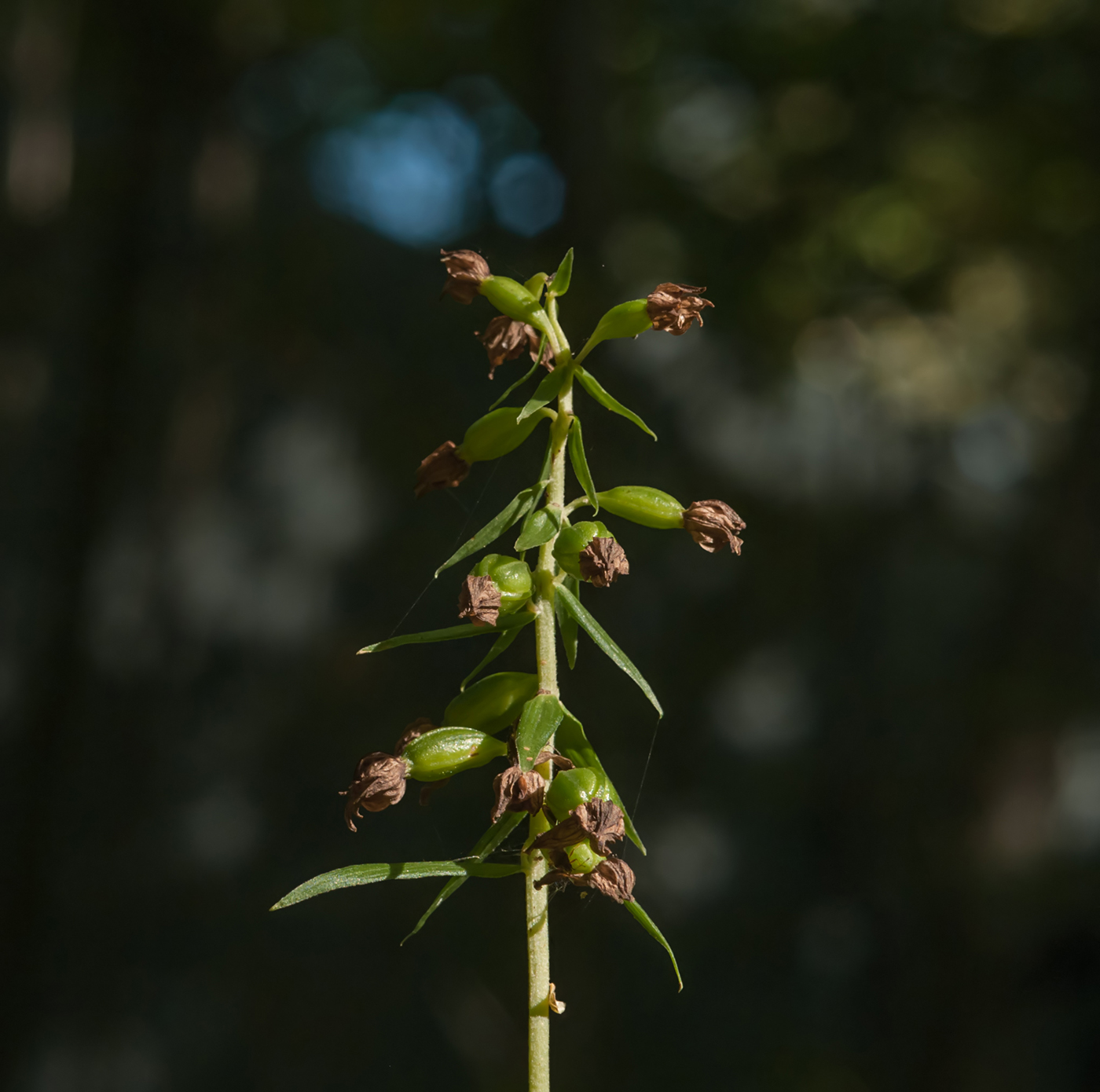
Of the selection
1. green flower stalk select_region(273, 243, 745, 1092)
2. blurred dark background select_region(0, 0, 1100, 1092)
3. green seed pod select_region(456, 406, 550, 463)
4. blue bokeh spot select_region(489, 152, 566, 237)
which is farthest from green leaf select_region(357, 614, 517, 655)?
blue bokeh spot select_region(489, 152, 566, 237)

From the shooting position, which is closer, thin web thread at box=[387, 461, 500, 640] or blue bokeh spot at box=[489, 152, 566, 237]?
thin web thread at box=[387, 461, 500, 640]

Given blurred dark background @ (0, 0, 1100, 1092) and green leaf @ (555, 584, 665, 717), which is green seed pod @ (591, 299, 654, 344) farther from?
blurred dark background @ (0, 0, 1100, 1092)

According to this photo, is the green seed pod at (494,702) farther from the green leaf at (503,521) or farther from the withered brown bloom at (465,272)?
the withered brown bloom at (465,272)

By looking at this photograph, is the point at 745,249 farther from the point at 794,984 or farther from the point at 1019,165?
the point at 794,984

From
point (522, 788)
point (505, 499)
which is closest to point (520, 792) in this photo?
point (522, 788)

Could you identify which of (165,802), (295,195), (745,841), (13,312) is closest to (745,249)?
(295,195)
